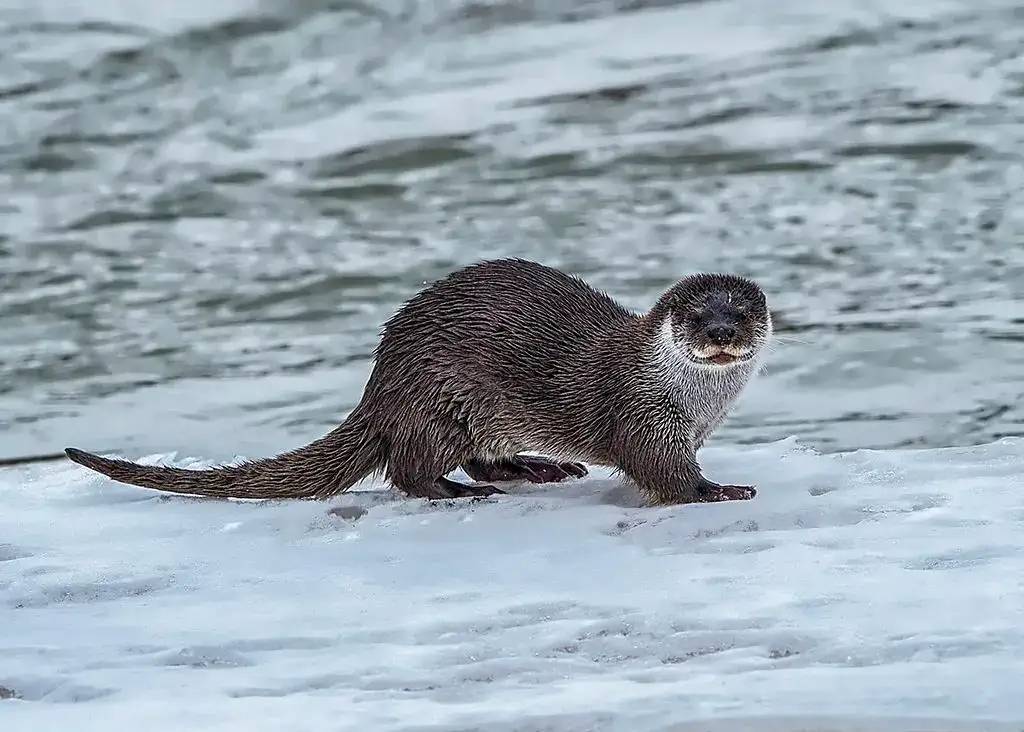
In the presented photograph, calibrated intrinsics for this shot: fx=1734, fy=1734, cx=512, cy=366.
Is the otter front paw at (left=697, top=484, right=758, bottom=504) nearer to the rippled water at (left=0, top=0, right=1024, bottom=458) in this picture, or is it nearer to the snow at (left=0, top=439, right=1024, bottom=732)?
the snow at (left=0, top=439, right=1024, bottom=732)

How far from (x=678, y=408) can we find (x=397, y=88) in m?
8.04

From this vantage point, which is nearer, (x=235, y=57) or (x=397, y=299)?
(x=397, y=299)

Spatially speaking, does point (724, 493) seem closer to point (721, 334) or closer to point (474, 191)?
point (721, 334)

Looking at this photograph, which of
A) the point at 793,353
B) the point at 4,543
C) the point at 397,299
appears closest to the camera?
the point at 4,543

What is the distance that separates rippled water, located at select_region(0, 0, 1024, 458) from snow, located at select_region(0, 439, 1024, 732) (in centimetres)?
165

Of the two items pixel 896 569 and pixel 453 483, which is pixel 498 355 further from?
pixel 896 569

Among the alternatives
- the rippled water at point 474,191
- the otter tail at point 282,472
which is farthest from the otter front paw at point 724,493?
the rippled water at point 474,191

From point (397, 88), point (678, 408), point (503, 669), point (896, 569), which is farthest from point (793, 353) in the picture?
point (397, 88)

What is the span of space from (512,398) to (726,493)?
0.65 m

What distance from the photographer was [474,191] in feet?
33.1

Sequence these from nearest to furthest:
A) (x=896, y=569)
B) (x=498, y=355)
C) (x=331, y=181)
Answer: (x=896, y=569), (x=498, y=355), (x=331, y=181)

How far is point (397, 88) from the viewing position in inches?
481

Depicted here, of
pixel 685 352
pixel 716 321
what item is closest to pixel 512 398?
pixel 685 352

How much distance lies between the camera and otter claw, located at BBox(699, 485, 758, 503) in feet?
14.5
